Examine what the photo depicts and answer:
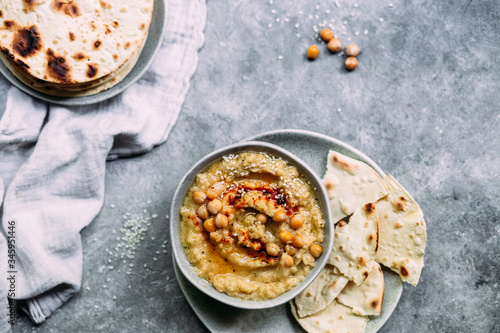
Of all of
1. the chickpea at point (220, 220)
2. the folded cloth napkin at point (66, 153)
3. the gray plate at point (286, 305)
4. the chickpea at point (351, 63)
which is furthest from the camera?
the chickpea at point (351, 63)

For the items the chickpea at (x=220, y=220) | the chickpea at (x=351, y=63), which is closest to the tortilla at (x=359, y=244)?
the chickpea at (x=220, y=220)

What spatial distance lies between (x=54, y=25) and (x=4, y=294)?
188cm

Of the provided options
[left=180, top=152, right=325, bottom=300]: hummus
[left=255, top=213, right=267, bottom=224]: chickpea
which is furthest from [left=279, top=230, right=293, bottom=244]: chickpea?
[left=255, top=213, right=267, bottom=224]: chickpea

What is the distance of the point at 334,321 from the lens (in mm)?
2928

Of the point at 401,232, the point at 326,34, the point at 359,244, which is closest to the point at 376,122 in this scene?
the point at 326,34

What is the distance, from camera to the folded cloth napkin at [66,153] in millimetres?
3037

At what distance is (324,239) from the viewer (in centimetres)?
273

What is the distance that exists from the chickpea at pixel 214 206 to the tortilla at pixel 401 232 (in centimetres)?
110

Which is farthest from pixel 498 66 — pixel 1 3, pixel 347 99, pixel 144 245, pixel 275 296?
pixel 1 3

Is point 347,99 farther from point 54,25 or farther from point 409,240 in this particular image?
point 54,25

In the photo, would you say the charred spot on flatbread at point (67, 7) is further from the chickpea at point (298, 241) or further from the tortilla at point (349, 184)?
the chickpea at point (298, 241)

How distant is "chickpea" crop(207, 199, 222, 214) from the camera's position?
2650 millimetres

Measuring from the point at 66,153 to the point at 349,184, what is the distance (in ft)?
6.57

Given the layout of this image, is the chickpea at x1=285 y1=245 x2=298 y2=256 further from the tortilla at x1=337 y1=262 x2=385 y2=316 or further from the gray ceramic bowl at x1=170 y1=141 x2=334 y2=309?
the tortilla at x1=337 y1=262 x2=385 y2=316
